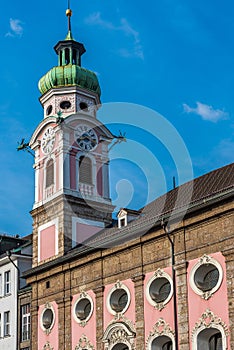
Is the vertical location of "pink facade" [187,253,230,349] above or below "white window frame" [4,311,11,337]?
below

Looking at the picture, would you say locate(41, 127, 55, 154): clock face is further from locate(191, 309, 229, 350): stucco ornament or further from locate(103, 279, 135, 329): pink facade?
locate(191, 309, 229, 350): stucco ornament

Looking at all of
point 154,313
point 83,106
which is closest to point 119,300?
point 154,313

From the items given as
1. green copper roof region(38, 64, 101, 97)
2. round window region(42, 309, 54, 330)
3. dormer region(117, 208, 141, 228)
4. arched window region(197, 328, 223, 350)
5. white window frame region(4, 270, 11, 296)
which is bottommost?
arched window region(197, 328, 223, 350)

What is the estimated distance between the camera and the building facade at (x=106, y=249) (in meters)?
31.7

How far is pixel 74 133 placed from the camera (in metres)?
49.8

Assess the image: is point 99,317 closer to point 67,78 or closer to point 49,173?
point 49,173

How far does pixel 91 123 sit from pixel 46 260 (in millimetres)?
10329

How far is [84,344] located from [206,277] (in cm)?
1019

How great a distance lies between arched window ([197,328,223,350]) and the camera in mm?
31281

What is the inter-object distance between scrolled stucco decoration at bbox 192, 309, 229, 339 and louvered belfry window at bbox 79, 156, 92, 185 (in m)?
19.9

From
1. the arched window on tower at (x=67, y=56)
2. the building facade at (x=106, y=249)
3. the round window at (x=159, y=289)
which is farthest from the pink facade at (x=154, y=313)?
the arched window on tower at (x=67, y=56)

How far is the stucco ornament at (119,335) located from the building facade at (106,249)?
0.18ft

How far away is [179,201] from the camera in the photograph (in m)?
37.8

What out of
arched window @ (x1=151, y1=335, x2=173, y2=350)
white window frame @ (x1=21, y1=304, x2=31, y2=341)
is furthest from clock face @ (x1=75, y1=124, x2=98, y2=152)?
arched window @ (x1=151, y1=335, x2=173, y2=350)
